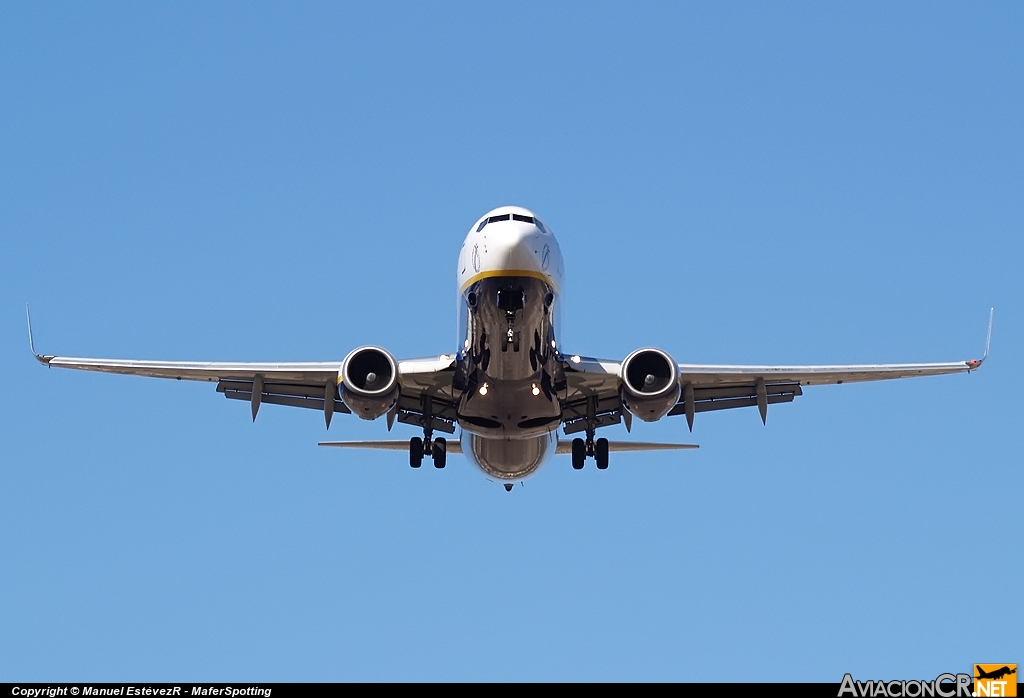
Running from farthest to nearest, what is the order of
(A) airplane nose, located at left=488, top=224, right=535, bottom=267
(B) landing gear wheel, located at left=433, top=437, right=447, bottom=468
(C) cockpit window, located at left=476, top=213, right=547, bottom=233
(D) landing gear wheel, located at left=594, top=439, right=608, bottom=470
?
(D) landing gear wheel, located at left=594, top=439, right=608, bottom=470, (B) landing gear wheel, located at left=433, top=437, right=447, bottom=468, (C) cockpit window, located at left=476, top=213, right=547, bottom=233, (A) airplane nose, located at left=488, top=224, right=535, bottom=267

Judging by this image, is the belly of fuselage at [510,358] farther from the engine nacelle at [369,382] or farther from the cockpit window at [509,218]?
the engine nacelle at [369,382]

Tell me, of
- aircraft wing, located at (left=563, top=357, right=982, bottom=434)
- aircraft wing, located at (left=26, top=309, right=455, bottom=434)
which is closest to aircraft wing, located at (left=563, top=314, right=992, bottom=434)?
aircraft wing, located at (left=563, top=357, right=982, bottom=434)

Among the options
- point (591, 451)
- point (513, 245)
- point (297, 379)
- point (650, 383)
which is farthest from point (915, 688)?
point (297, 379)

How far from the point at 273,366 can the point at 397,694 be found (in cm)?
1087

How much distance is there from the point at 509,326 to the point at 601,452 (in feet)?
24.1

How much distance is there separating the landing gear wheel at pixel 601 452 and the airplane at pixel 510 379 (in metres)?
0.04

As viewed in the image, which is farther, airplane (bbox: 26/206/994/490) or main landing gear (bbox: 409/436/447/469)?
main landing gear (bbox: 409/436/447/469)

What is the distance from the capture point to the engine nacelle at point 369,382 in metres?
30.8

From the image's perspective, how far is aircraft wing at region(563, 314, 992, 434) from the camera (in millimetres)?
33125

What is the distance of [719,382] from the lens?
112 ft

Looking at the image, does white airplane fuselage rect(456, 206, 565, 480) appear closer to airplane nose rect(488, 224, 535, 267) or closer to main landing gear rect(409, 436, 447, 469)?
Answer: airplane nose rect(488, 224, 535, 267)

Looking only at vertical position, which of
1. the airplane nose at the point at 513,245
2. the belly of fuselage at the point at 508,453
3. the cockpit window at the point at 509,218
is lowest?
the belly of fuselage at the point at 508,453

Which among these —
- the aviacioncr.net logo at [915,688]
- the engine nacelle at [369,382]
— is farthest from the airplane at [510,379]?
the aviacioncr.net logo at [915,688]

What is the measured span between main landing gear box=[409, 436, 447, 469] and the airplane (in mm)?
35
